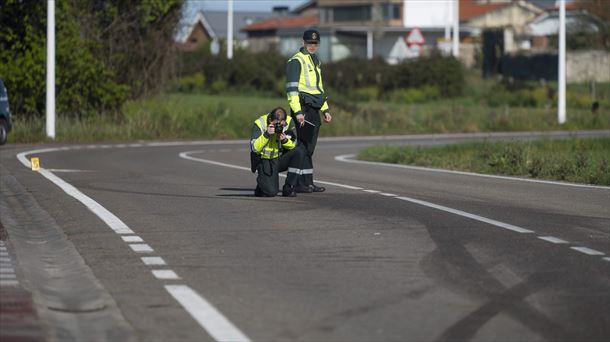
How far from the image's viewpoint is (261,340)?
7328 mm

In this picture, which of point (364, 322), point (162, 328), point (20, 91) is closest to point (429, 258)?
point (364, 322)

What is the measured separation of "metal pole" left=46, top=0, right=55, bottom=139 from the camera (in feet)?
109

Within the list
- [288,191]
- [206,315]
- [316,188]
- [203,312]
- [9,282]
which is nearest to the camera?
[206,315]

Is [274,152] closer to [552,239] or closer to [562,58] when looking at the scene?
[552,239]

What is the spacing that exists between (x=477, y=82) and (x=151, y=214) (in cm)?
5446

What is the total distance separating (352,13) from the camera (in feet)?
375

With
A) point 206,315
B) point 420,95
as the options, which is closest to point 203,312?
point 206,315

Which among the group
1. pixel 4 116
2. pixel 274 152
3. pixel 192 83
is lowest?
pixel 274 152

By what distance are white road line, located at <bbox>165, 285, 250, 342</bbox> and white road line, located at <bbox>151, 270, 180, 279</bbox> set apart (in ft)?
1.31

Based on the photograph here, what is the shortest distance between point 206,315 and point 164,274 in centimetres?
166

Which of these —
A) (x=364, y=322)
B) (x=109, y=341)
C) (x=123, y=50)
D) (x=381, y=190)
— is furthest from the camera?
(x=123, y=50)

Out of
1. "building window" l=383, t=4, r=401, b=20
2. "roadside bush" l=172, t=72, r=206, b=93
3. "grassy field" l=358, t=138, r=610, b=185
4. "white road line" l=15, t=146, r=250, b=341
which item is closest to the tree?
"grassy field" l=358, t=138, r=610, b=185

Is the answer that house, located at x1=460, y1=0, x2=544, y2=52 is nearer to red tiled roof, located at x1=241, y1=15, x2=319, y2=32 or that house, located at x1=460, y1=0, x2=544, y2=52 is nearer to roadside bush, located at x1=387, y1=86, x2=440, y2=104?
red tiled roof, located at x1=241, y1=15, x2=319, y2=32

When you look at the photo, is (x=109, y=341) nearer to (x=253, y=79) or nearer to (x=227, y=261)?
(x=227, y=261)
